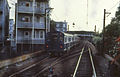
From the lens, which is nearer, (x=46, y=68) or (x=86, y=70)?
(x=86, y=70)

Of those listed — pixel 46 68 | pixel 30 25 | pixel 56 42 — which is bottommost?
pixel 46 68

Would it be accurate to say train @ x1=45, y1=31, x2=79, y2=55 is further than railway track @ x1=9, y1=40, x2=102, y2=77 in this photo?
Yes

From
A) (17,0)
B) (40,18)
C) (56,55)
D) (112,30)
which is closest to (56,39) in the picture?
(56,55)

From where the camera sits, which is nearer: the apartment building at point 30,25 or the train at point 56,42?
the train at point 56,42

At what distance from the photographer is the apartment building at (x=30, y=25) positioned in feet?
89.2

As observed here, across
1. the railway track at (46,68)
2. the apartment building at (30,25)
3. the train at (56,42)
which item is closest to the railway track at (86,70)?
the railway track at (46,68)

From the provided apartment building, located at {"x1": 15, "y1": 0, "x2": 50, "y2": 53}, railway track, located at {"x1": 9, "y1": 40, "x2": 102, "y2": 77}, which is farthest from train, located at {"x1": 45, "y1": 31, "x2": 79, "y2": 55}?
apartment building, located at {"x1": 15, "y1": 0, "x2": 50, "y2": 53}

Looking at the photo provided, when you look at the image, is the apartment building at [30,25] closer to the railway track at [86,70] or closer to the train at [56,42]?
the train at [56,42]

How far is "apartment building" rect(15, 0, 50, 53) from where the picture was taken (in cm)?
2720

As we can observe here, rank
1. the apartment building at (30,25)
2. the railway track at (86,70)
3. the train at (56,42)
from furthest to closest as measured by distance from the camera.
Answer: the apartment building at (30,25) < the train at (56,42) < the railway track at (86,70)

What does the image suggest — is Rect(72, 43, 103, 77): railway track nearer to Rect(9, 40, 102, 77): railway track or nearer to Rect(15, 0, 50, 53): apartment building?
Rect(9, 40, 102, 77): railway track

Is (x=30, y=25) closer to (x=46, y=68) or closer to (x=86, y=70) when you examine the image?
(x=46, y=68)

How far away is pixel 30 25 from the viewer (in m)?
27.4

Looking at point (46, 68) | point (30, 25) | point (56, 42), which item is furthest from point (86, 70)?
point (30, 25)
